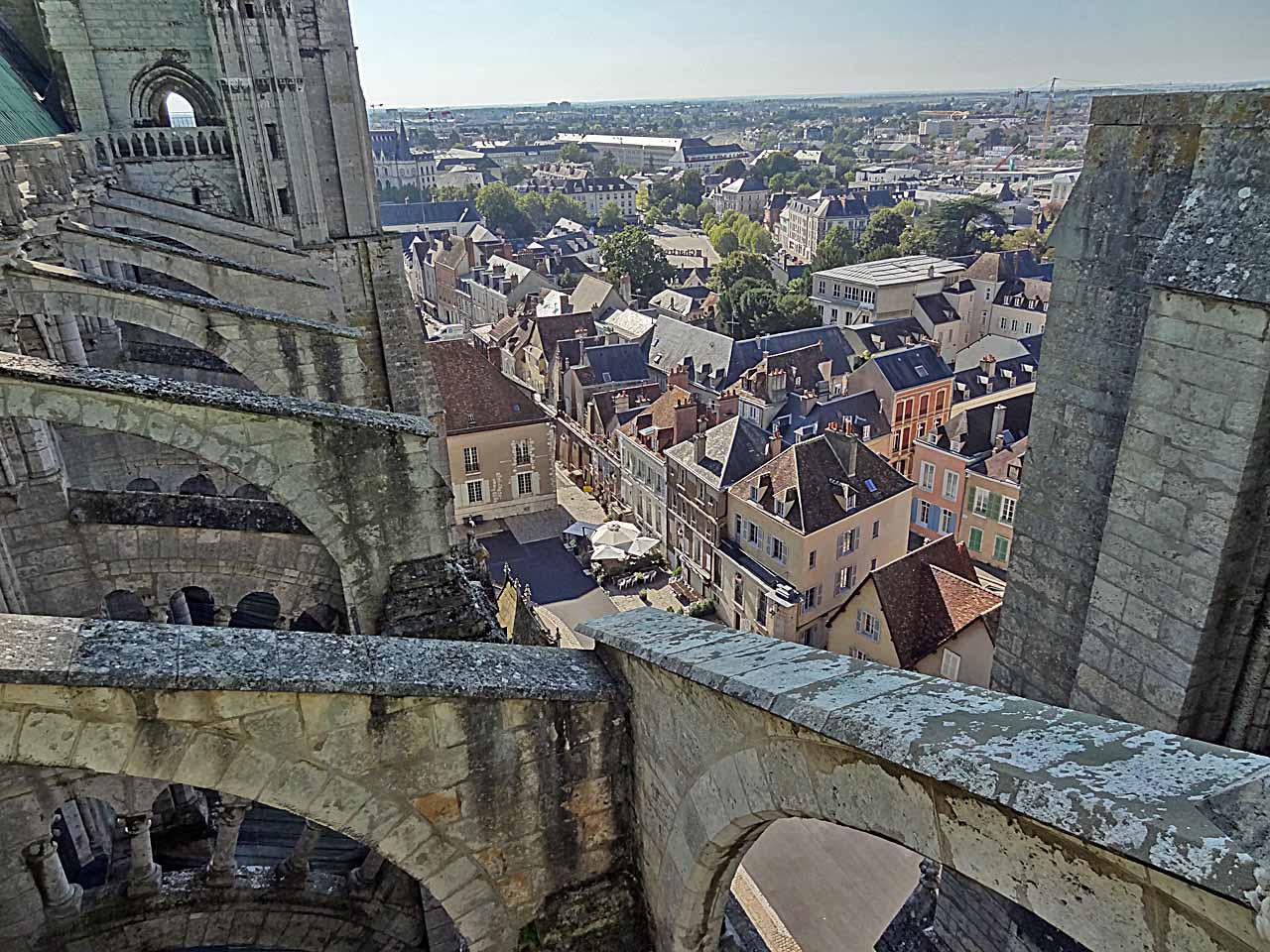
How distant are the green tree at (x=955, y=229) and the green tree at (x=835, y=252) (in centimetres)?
710

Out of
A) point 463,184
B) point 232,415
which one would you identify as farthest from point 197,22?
point 463,184

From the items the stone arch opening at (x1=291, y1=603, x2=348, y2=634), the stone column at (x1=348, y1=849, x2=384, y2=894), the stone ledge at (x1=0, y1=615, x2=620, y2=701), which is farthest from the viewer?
the stone arch opening at (x1=291, y1=603, x2=348, y2=634)

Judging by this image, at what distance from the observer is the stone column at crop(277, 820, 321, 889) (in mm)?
7309

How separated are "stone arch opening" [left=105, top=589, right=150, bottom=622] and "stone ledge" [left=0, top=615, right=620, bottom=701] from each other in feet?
18.7

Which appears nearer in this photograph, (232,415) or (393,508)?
(232,415)

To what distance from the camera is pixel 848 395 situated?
34812 millimetres

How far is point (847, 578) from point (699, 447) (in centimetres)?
659

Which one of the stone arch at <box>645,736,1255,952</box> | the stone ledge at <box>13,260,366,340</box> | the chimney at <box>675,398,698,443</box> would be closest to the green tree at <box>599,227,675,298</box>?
the chimney at <box>675,398,698,443</box>

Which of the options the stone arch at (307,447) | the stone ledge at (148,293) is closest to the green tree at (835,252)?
the stone ledge at (148,293)

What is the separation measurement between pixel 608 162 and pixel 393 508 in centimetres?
16713

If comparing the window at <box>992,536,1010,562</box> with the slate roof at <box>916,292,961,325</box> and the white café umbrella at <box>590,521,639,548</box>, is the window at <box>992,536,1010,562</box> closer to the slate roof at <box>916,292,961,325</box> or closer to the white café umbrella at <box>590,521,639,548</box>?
the white café umbrella at <box>590,521,639,548</box>

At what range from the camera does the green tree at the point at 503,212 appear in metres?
104

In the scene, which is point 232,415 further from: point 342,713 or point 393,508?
point 342,713

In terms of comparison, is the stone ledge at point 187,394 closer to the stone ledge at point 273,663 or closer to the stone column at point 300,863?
the stone ledge at point 273,663
